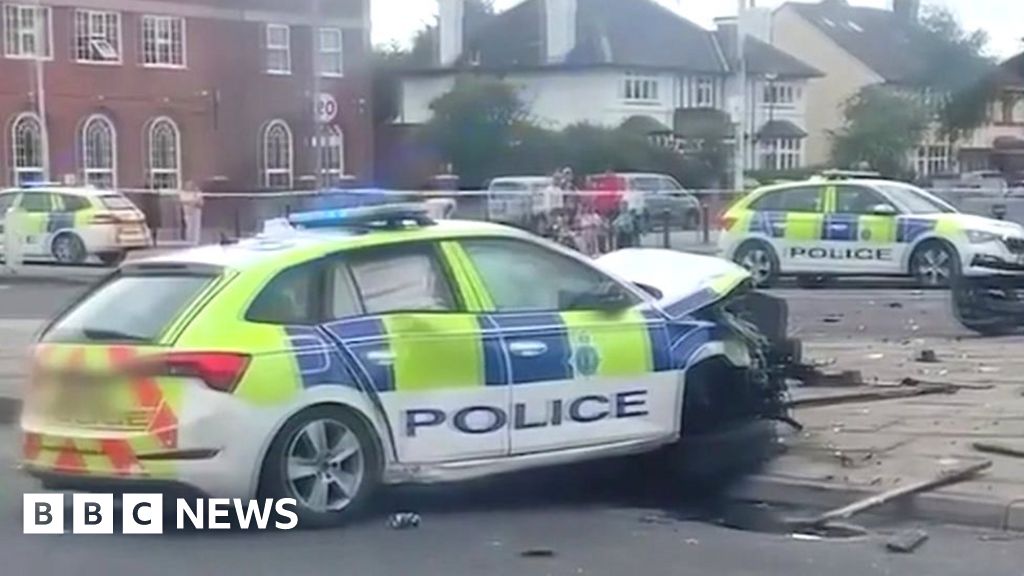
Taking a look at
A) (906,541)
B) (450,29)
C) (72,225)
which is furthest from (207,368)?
(450,29)

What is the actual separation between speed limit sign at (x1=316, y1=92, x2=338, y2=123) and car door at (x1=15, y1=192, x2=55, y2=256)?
4.64 metres

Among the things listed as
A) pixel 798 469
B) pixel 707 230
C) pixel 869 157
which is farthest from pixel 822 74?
pixel 798 469

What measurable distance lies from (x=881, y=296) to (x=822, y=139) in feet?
95.4

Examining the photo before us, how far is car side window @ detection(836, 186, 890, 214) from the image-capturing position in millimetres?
22141

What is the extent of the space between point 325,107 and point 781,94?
29.5 m

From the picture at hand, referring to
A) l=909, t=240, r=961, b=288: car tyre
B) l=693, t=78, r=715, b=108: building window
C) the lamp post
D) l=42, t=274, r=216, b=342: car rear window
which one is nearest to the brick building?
l=909, t=240, r=961, b=288: car tyre

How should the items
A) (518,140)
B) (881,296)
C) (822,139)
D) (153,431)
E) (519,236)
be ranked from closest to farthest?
(153,431)
(519,236)
(881,296)
(518,140)
(822,139)

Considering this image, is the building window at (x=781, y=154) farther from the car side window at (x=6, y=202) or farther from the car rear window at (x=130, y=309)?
the car rear window at (x=130, y=309)

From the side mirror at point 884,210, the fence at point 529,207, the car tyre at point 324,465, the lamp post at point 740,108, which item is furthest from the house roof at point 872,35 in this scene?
the car tyre at point 324,465

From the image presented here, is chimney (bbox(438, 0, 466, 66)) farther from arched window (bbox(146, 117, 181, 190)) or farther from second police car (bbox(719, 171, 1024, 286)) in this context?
second police car (bbox(719, 171, 1024, 286))

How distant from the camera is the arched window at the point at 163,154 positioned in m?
36.2

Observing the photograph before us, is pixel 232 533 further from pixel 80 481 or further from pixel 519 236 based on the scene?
pixel 519 236

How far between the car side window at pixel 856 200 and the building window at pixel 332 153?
37.5 ft

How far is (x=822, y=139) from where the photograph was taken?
49.6m
